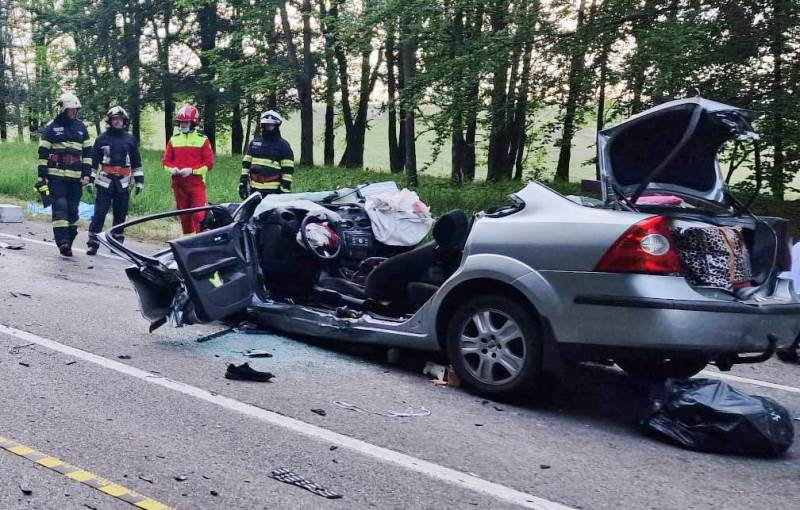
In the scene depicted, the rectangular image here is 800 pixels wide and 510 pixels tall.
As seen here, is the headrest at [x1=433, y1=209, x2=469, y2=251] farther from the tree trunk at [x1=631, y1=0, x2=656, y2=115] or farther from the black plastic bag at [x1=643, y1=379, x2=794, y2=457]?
the tree trunk at [x1=631, y1=0, x2=656, y2=115]

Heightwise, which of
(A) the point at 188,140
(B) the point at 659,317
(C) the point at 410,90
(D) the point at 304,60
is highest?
(D) the point at 304,60

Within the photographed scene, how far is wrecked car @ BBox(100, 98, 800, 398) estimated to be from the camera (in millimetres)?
4422

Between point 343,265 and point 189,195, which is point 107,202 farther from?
point 343,265

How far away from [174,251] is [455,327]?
2.01m

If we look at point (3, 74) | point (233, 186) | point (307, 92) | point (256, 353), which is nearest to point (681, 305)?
point (256, 353)

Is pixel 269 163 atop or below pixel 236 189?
atop

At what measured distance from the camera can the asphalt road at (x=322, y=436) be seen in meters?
3.64

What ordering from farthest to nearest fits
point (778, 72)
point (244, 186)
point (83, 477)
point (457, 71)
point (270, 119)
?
1. point (457, 71)
2. point (778, 72)
3. point (244, 186)
4. point (270, 119)
5. point (83, 477)

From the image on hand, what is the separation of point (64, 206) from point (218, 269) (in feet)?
19.4

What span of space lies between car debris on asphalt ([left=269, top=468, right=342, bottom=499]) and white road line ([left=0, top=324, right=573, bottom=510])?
1.41 ft

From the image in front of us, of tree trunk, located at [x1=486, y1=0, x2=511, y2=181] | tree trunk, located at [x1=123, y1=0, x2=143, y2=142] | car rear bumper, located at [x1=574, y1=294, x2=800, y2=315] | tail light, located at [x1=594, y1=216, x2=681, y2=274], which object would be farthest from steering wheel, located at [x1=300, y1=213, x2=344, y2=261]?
tree trunk, located at [x1=123, y1=0, x2=143, y2=142]

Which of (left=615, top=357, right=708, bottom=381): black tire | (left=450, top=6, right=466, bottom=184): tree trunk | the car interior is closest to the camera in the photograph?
(left=615, top=357, right=708, bottom=381): black tire

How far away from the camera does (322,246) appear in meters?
6.30

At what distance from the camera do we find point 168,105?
125ft
